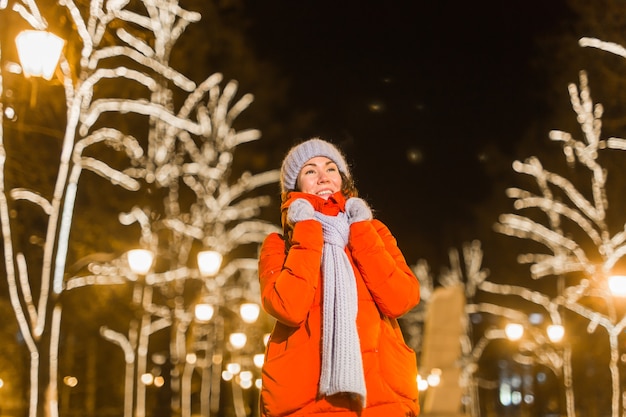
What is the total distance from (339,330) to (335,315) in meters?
0.07

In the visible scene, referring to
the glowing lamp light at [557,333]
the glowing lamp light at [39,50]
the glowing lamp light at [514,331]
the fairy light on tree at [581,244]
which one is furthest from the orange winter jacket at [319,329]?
the glowing lamp light at [514,331]

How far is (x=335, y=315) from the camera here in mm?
3219

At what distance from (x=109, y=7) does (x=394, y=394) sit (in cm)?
1051

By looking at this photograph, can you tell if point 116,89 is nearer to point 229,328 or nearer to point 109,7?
point 109,7

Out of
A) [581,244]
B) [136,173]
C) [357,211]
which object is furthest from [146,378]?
[357,211]

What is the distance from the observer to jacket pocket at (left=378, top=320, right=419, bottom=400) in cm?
331

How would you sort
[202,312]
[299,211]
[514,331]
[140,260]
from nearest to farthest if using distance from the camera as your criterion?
[299,211], [140,260], [202,312], [514,331]

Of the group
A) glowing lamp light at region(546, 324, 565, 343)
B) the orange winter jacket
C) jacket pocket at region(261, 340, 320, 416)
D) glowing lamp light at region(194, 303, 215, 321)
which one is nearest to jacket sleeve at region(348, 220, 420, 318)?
the orange winter jacket

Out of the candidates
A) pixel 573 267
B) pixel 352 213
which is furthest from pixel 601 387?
pixel 352 213

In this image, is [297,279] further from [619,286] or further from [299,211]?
[619,286]

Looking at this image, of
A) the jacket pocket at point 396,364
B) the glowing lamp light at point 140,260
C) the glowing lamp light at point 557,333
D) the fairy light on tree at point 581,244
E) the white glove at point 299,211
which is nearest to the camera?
the jacket pocket at point 396,364

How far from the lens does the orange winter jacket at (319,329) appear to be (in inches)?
126

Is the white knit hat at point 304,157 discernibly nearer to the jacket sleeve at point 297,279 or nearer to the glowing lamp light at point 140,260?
the jacket sleeve at point 297,279

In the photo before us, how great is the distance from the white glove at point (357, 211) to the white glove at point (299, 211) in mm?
170
